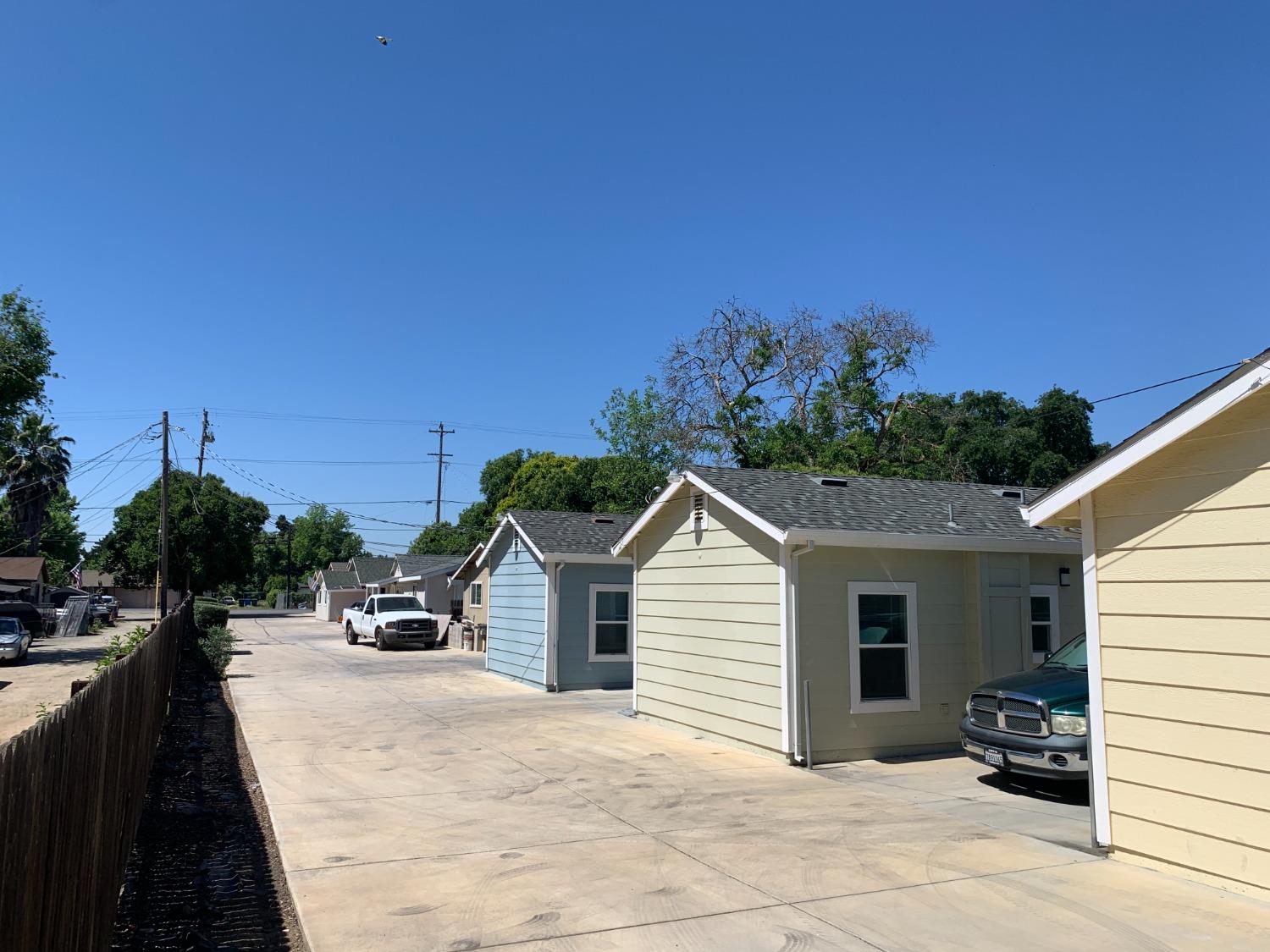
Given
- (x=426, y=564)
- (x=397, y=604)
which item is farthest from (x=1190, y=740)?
(x=426, y=564)

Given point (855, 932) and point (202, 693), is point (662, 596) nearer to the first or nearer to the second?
point (855, 932)

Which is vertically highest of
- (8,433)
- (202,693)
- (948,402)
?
(948,402)

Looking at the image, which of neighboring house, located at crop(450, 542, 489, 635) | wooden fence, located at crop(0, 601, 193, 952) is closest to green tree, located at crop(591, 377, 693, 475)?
neighboring house, located at crop(450, 542, 489, 635)

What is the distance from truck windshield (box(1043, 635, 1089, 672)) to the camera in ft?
29.8

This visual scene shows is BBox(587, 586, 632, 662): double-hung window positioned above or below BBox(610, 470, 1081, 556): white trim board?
→ below

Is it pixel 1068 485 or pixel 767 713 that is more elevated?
pixel 1068 485

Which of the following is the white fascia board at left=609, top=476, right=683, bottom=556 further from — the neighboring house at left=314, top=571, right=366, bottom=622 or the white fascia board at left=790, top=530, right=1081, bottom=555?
the neighboring house at left=314, top=571, right=366, bottom=622

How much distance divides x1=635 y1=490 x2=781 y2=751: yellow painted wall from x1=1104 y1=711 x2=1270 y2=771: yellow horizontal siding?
4.55 m

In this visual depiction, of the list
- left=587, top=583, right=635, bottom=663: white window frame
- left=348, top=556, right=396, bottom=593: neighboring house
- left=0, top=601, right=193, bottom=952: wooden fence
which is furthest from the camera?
left=348, top=556, right=396, bottom=593: neighboring house

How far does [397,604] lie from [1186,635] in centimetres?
2944

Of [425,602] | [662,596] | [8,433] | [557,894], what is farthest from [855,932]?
[425,602]

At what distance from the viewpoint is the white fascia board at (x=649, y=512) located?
43.1 feet

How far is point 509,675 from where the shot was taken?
2050 centimetres

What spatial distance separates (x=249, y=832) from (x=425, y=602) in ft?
110
